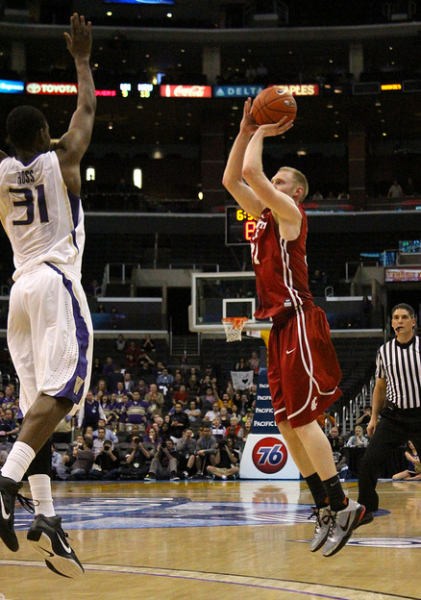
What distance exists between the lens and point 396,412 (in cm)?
742

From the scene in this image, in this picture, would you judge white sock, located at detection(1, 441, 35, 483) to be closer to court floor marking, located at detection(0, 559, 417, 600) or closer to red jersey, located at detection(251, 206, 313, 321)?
court floor marking, located at detection(0, 559, 417, 600)

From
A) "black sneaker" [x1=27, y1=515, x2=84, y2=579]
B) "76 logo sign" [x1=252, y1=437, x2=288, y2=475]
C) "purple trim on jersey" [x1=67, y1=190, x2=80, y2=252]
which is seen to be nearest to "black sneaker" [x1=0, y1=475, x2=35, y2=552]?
"black sneaker" [x1=27, y1=515, x2=84, y2=579]

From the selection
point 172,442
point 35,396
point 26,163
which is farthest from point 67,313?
point 172,442

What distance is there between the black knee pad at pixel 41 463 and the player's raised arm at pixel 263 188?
6.35 feet

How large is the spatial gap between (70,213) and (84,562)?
233 centimetres

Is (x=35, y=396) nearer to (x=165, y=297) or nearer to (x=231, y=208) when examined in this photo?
(x=231, y=208)

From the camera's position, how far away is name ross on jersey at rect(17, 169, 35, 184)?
15.2 ft

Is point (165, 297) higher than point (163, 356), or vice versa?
point (165, 297)

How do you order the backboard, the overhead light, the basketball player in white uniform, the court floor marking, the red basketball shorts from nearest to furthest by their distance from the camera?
the court floor marking, the basketball player in white uniform, the red basketball shorts, the backboard, the overhead light

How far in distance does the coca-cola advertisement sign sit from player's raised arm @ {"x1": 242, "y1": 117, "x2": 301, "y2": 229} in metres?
31.4

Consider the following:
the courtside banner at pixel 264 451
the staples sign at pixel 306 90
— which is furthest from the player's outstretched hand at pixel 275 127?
the staples sign at pixel 306 90

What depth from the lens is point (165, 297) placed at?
3400cm

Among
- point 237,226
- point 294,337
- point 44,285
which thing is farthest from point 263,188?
point 237,226

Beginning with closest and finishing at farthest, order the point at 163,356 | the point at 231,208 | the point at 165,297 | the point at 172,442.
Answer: the point at 172,442, the point at 231,208, the point at 163,356, the point at 165,297
